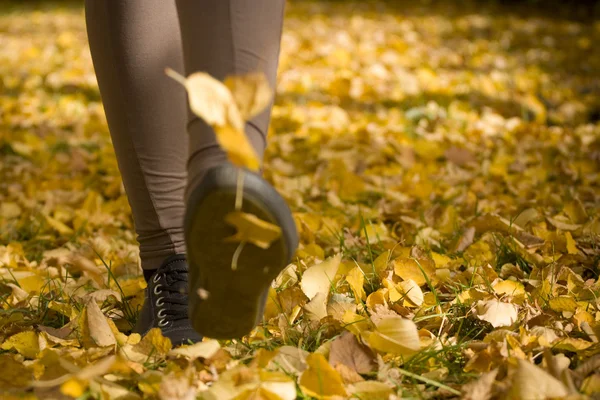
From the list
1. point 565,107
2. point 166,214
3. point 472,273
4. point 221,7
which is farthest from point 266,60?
point 565,107

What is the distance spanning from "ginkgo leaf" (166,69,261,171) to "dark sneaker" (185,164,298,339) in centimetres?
4

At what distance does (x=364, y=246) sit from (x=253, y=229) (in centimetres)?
87

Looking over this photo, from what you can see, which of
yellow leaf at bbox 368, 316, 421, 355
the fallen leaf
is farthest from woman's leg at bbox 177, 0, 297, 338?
the fallen leaf

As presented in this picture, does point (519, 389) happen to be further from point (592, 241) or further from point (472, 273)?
point (592, 241)

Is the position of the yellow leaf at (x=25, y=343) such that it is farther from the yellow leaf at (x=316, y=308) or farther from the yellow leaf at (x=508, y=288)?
the yellow leaf at (x=508, y=288)

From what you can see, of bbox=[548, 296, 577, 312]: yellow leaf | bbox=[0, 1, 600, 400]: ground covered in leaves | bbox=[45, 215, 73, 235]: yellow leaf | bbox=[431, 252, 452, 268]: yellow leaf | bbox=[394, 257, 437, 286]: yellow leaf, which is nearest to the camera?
bbox=[0, 1, 600, 400]: ground covered in leaves

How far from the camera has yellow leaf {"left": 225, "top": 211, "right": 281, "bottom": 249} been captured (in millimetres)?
766

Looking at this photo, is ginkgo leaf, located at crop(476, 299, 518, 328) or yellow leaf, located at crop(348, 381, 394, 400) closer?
yellow leaf, located at crop(348, 381, 394, 400)

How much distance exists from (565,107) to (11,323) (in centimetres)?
306

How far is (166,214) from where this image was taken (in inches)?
47.1

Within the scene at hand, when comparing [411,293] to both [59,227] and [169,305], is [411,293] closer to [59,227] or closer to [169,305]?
[169,305]

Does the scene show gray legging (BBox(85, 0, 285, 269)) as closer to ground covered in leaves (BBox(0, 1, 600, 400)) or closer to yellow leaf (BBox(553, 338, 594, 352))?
ground covered in leaves (BBox(0, 1, 600, 400))

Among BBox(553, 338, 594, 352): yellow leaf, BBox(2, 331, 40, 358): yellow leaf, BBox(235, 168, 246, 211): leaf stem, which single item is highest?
BBox(235, 168, 246, 211): leaf stem

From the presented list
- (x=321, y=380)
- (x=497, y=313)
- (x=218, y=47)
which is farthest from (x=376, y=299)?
(x=218, y=47)
